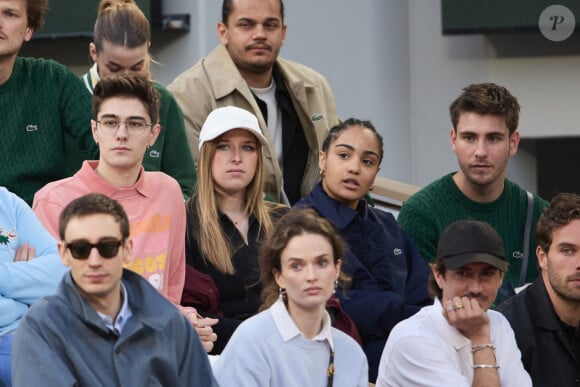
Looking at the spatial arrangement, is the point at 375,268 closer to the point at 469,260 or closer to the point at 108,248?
the point at 469,260

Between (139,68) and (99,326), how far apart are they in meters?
1.85

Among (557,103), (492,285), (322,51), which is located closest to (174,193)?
(492,285)

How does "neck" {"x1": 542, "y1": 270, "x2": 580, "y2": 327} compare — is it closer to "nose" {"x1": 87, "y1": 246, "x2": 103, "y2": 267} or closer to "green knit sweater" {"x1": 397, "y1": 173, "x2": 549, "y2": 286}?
"green knit sweater" {"x1": 397, "y1": 173, "x2": 549, "y2": 286}

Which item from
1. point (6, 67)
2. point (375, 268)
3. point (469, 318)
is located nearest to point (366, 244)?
point (375, 268)

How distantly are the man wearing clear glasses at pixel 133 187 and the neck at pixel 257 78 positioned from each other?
117cm

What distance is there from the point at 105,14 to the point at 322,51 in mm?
2489

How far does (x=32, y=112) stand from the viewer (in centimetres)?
569

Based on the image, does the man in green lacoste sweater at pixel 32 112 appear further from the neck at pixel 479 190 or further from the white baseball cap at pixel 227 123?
the neck at pixel 479 190

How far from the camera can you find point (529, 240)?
6.14 metres

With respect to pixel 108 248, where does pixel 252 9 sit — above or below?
above

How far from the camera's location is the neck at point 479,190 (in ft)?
20.1

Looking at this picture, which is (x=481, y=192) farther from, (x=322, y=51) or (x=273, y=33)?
(x=322, y=51)

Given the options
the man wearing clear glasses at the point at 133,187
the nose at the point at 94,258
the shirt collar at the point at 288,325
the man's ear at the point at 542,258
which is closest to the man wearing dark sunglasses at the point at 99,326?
the nose at the point at 94,258

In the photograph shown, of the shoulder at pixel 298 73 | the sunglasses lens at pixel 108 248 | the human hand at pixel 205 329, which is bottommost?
the human hand at pixel 205 329
